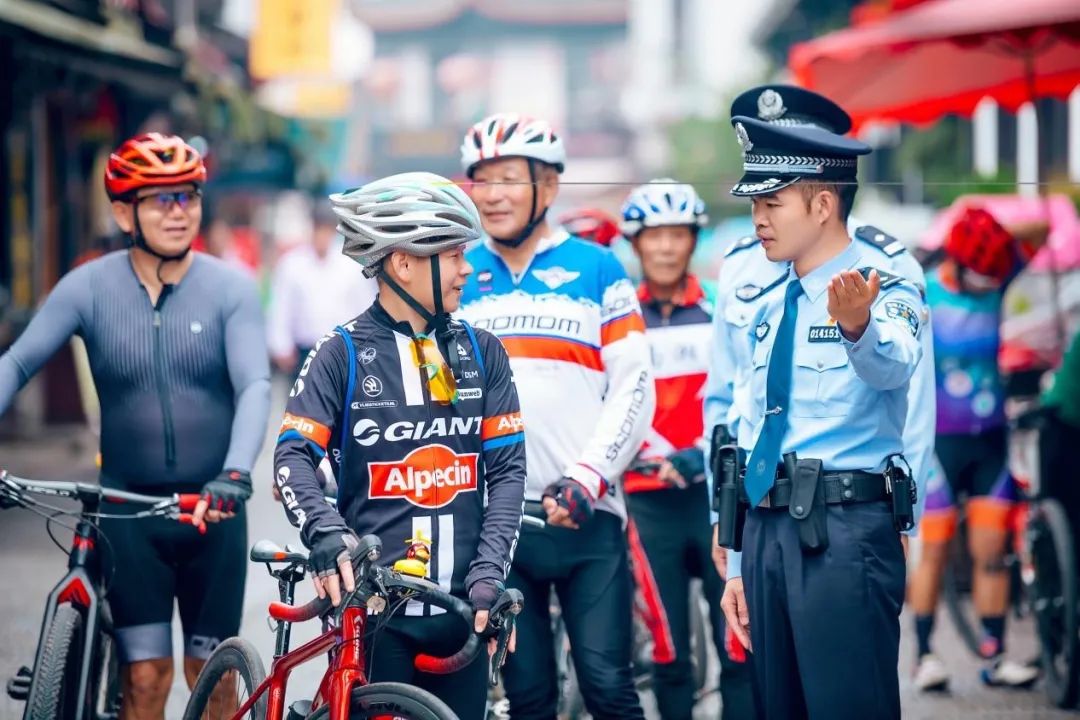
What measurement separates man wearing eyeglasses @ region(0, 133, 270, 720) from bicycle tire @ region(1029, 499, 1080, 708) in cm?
370

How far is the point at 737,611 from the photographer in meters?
4.93

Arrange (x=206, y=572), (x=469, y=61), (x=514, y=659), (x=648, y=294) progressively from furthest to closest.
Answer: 1. (x=469, y=61)
2. (x=648, y=294)
3. (x=206, y=572)
4. (x=514, y=659)

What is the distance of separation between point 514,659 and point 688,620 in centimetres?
A: 132

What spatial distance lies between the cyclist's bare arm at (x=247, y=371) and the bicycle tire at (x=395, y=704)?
1.62m

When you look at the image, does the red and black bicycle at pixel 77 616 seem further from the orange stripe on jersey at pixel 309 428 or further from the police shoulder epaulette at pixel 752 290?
the police shoulder epaulette at pixel 752 290

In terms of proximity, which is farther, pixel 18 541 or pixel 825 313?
pixel 18 541

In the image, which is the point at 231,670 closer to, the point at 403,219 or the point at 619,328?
the point at 403,219

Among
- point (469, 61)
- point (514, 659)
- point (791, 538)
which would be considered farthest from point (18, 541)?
point (469, 61)

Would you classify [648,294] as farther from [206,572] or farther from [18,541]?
[18,541]

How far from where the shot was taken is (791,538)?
4.57 metres

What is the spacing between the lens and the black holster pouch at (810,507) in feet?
14.8

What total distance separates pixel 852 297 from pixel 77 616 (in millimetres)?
2651

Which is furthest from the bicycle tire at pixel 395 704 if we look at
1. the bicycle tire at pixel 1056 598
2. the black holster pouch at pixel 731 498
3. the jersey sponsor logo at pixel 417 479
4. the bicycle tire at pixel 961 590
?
the bicycle tire at pixel 961 590

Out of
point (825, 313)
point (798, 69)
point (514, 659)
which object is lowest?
point (514, 659)
